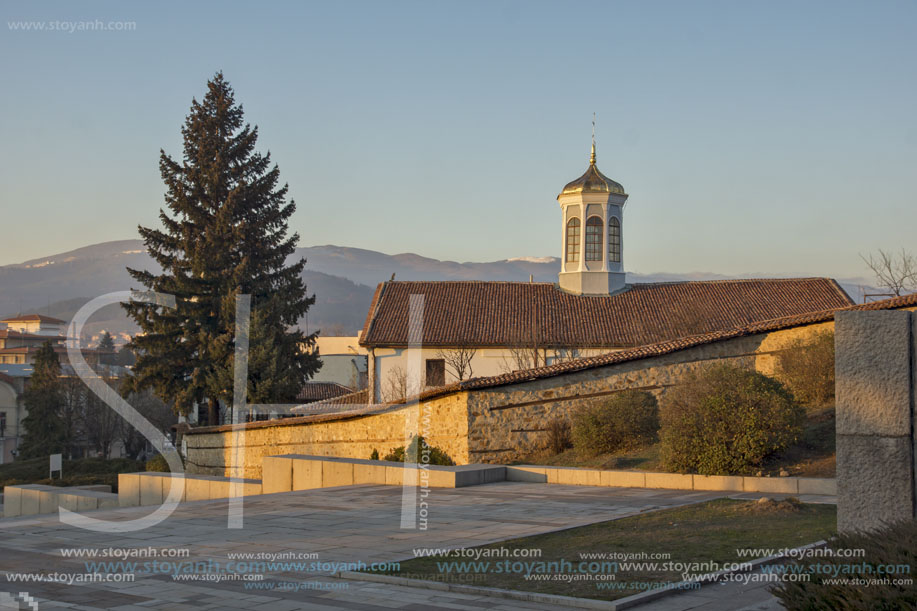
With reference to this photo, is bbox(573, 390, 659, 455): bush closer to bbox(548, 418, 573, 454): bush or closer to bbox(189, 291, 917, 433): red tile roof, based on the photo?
bbox(548, 418, 573, 454): bush

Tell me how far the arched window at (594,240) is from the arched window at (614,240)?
52 centimetres

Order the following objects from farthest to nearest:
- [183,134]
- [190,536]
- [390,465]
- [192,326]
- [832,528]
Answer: [183,134], [192,326], [390,465], [190,536], [832,528]

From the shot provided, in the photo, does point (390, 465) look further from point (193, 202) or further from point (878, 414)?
point (193, 202)

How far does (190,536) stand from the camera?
34.8 feet

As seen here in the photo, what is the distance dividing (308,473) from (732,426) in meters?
8.25

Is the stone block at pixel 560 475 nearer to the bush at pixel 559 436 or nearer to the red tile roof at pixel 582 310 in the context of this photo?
the bush at pixel 559 436

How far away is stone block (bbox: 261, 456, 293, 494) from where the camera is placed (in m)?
17.9

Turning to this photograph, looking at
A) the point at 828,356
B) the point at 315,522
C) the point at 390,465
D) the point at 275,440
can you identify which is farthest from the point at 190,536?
the point at 275,440

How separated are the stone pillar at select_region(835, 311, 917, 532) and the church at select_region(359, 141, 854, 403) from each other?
29.6 m

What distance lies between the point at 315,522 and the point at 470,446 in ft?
27.2

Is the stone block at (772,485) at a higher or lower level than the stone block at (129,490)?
higher

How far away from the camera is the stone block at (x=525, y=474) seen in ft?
53.5

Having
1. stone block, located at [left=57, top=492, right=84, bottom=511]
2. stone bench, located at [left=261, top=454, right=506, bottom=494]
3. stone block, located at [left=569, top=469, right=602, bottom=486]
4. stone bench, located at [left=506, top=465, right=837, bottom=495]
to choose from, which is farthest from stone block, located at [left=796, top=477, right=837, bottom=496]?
stone block, located at [left=57, top=492, right=84, bottom=511]

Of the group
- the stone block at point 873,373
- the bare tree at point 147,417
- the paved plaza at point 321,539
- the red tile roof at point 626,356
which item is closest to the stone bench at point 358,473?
the paved plaza at point 321,539
